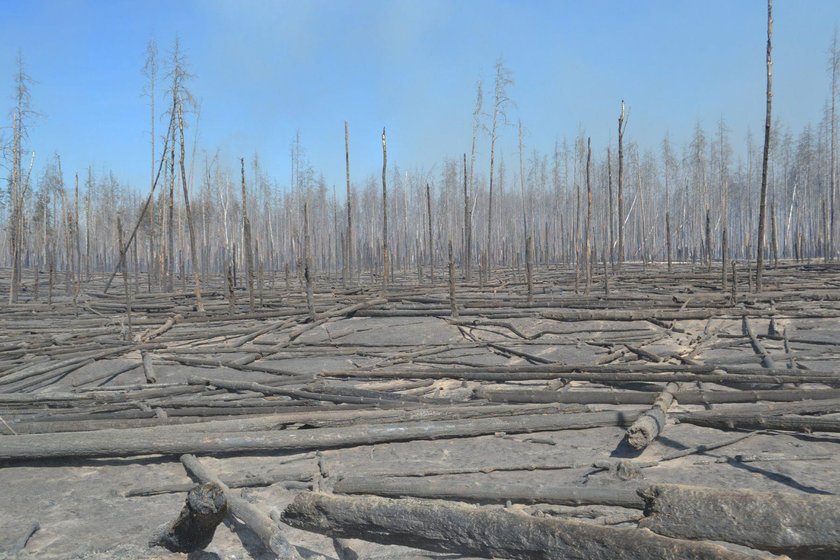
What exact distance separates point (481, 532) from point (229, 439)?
2811mm

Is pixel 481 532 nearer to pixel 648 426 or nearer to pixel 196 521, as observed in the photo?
pixel 196 521

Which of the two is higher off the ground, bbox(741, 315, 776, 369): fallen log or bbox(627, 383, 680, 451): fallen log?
bbox(741, 315, 776, 369): fallen log

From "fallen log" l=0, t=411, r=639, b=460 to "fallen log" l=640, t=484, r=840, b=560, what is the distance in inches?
112

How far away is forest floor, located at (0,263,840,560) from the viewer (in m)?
3.40

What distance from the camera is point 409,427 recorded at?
4867 millimetres

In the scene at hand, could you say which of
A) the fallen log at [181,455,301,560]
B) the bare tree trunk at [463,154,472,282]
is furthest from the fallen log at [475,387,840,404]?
the bare tree trunk at [463,154,472,282]

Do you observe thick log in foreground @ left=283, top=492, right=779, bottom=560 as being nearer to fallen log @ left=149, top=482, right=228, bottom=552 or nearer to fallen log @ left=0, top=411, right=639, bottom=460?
fallen log @ left=149, top=482, right=228, bottom=552

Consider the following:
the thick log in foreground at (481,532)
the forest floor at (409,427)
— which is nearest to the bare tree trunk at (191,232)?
the forest floor at (409,427)

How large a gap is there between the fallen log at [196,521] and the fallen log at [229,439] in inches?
71.2

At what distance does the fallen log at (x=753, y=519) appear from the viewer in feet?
6.40

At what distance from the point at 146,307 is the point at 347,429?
9.90 m

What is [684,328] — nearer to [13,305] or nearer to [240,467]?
[240,467]

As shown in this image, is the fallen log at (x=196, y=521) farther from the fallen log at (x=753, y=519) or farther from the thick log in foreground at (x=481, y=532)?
the fallen log at (x=753, y=519)

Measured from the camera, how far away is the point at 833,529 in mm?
1930
